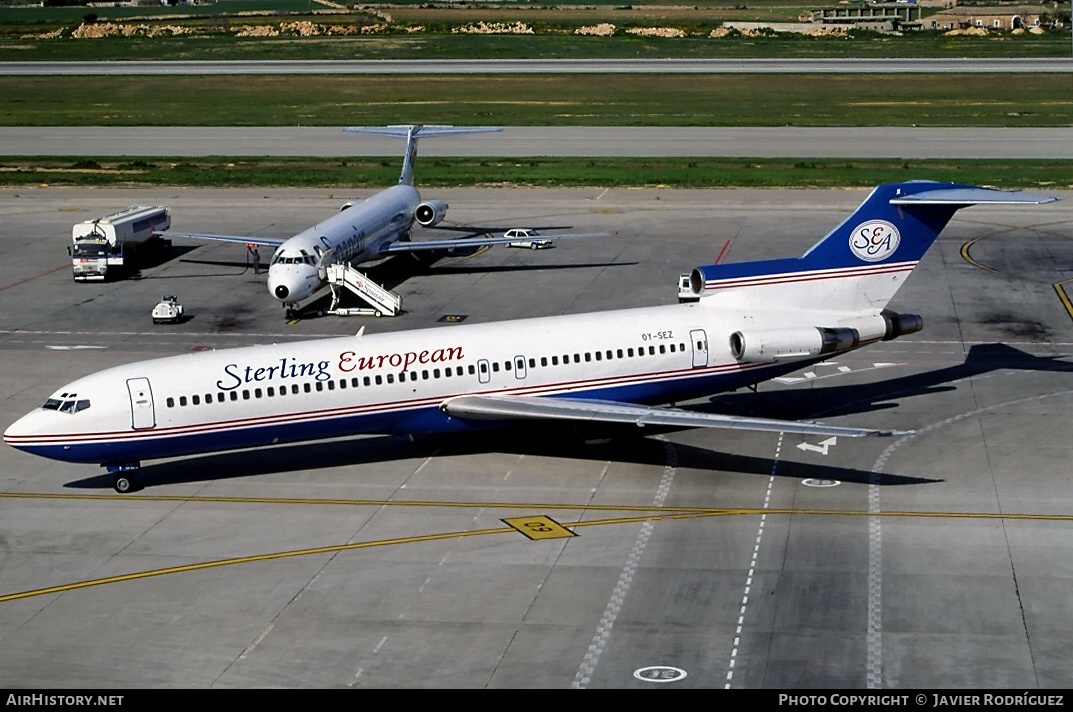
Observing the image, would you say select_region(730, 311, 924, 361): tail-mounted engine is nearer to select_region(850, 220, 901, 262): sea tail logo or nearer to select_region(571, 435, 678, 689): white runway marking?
select_region(850, 220, 901, 262): sea tail logo

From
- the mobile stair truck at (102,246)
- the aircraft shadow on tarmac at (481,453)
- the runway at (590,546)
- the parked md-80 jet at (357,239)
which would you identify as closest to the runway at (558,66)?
the parked md-80 jet at (357,239)

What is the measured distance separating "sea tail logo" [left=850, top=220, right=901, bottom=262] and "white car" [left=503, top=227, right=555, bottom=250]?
74.6ft

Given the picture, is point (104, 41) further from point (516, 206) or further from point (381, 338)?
point (381, 338)

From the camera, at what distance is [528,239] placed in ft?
197

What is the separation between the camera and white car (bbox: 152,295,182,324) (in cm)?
5256

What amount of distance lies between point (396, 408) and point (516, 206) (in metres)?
40.8

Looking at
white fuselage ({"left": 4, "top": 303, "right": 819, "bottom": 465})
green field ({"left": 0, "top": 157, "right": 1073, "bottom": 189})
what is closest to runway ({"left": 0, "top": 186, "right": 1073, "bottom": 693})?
white fuselage ({"left": 4, "top": 303, "right": 819, "bottom": 465})

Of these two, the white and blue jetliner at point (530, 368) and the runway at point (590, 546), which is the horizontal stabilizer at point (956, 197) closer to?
the white and blue jetliner at point (530, 368)

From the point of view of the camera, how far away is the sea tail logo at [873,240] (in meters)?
38.8

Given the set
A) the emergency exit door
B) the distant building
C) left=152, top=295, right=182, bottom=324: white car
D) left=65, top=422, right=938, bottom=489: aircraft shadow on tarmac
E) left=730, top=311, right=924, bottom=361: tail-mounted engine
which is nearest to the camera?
the emergency exit door

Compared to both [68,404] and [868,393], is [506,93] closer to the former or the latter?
[868,393]

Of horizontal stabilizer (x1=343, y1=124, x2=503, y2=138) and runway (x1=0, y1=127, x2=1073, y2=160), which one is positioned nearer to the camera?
horizontal stabilizer (x1=343, y1=124, x2=503, y2=138)

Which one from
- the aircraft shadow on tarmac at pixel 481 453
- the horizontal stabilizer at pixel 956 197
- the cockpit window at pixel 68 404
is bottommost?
the aircraft shadow on tarmac at pixel 481 453

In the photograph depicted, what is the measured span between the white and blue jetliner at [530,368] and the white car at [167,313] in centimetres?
1660
